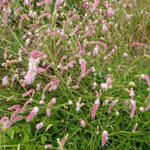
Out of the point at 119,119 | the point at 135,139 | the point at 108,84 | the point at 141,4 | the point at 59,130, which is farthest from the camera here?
the point at 141,4

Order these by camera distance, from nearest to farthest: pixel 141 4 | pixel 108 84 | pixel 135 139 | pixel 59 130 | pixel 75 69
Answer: pixel 108 84 < pixel 135 139 < pixel 59 130 < pixel 75 69 < pixel 141 4

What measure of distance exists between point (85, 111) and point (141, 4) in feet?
5.65

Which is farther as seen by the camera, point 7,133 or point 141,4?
point 141,4

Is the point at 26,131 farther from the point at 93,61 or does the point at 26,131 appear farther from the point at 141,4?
the point at 141,4

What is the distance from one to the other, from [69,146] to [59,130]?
0.68ft

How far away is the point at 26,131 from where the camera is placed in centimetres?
159

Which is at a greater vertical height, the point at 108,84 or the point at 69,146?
the point at 108,84

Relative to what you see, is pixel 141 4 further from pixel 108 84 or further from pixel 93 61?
pixel 108 84

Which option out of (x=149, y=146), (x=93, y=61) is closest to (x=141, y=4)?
(x=93, y=61)

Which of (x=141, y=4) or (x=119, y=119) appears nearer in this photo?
(x=119, y=119)

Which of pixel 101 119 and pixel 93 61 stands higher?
pixel 93 61

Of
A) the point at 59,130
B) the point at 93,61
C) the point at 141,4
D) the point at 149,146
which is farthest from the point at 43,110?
the point at 141,4

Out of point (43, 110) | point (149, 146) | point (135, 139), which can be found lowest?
point (149, 146)

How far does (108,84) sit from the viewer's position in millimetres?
1221
